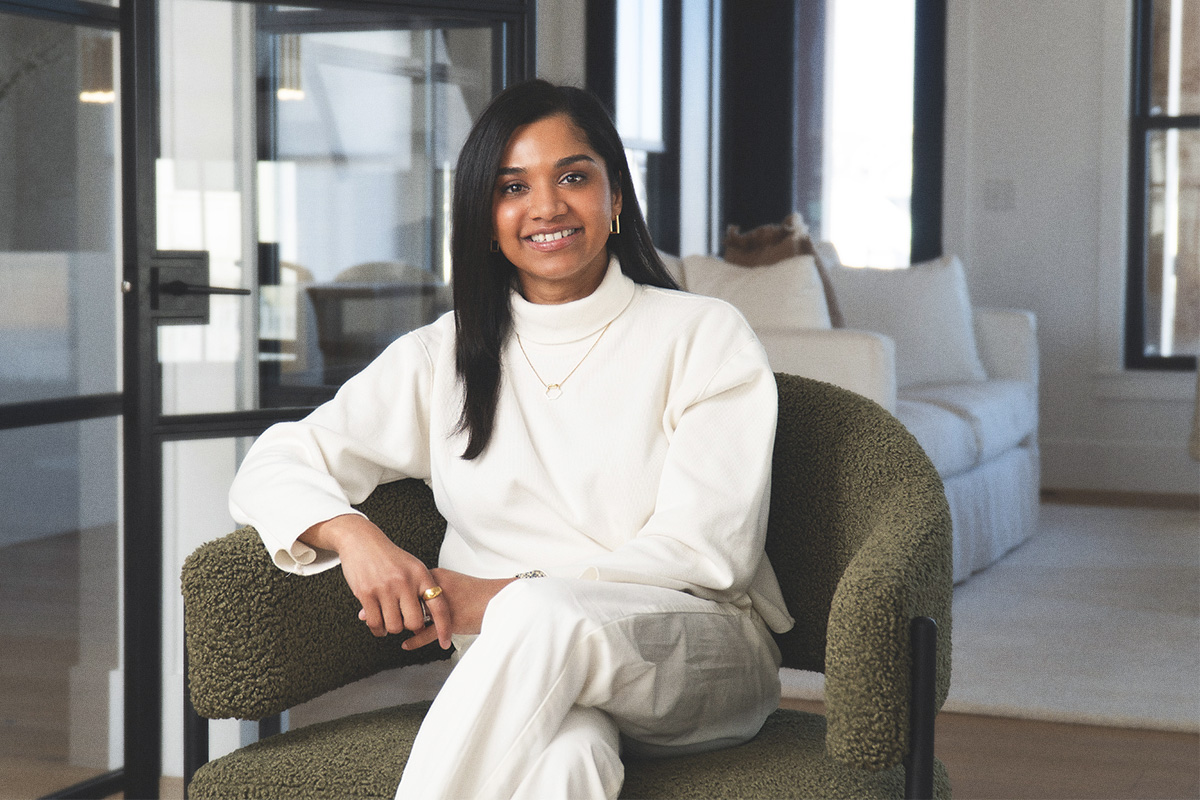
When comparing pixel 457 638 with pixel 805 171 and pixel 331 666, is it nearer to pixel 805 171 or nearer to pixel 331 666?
pixel 331 666

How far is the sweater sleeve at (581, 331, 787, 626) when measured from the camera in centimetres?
133

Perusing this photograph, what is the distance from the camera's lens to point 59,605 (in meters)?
2.22

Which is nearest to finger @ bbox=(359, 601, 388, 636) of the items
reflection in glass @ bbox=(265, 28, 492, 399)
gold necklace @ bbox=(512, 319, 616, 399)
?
gold necklace @ bbox=(512, 319, 616, 399)

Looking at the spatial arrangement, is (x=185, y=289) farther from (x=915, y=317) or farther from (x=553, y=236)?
(x=915, y=317)

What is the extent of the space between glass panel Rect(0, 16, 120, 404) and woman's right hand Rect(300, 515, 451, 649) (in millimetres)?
1017

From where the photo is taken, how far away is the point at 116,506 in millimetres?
2301

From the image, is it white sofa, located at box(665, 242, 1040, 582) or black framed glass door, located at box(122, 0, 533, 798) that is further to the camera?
white sofa, located at box(665, 242, 1040, 582)

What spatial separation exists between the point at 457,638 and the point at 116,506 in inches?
43.8

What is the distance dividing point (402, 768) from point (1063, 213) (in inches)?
198

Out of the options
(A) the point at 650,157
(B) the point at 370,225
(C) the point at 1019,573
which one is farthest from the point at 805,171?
(B) the point at 370,225

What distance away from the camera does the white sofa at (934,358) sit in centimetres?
334

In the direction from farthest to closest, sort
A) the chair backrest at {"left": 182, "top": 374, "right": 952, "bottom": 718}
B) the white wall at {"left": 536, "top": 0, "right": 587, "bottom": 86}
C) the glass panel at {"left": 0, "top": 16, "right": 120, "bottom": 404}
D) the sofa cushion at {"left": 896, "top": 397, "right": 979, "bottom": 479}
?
the white wall at {"left": 536, "top": 0, "right": 587, "bottom": 86}, the sofa cushion at {"left": 896, "top": 397, "right": 979, "bottom": 479}, the glass panel at {"left": 0, "top": 16, "right": 120, "bottom": 404}, the chair backrest at {"left": 182, "top": 374, "right": 952, "bottom": 718}

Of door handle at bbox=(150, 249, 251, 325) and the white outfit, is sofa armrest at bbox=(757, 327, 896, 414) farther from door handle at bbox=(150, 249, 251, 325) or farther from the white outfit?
the white outfit

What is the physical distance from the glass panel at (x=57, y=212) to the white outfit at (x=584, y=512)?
0.81 m
